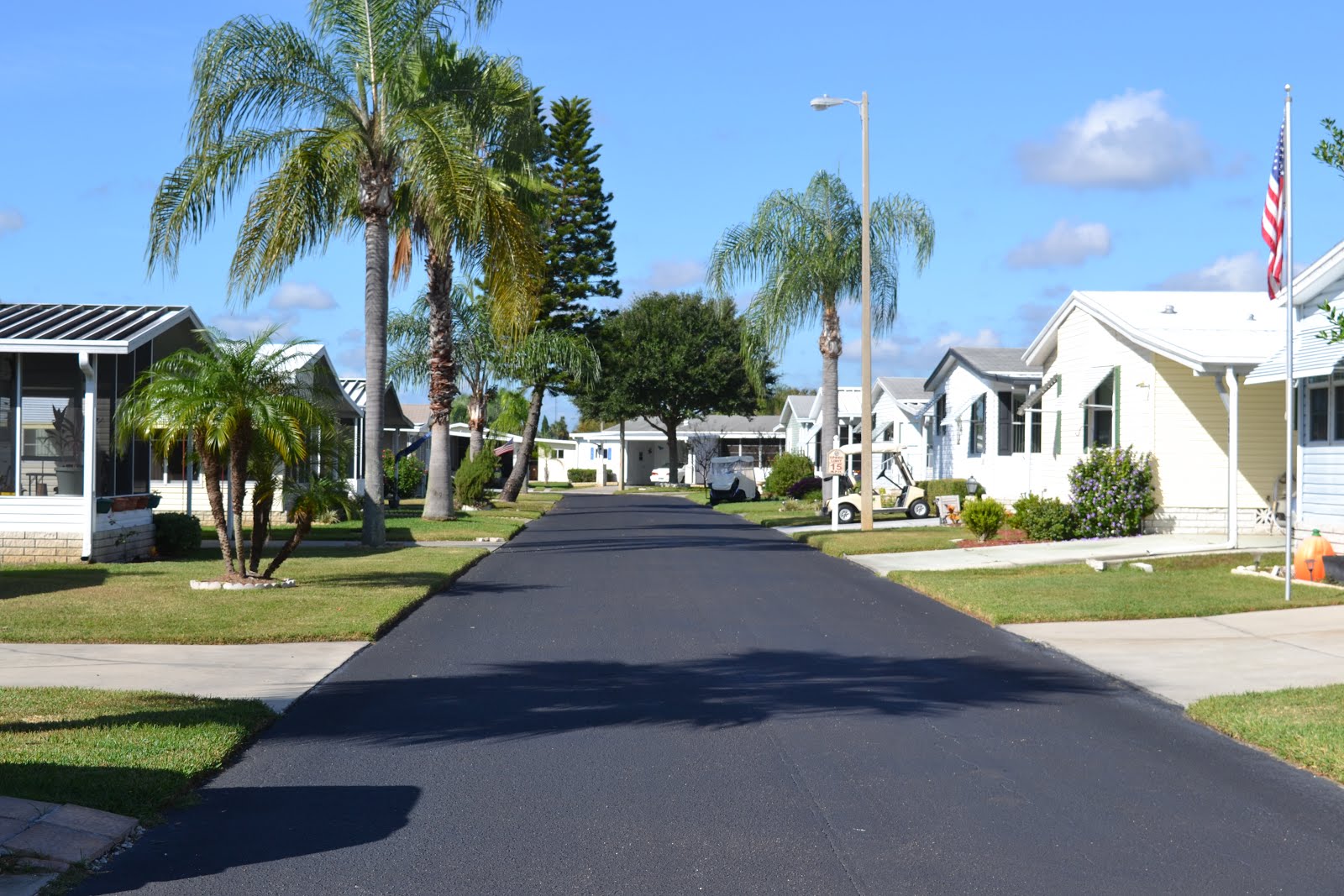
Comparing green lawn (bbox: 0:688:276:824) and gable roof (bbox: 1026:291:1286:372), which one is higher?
gable roof (bbox: 1026:291:1286:372)

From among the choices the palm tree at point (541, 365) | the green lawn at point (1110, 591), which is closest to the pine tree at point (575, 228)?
the palm tree at point (541, 365)

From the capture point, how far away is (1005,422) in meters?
33.3

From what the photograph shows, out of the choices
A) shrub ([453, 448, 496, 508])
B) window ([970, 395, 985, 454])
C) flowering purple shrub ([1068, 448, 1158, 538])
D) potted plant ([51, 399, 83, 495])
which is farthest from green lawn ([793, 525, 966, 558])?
shrub ([453, 448, 496, 508])

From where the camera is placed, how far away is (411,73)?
2336 cm

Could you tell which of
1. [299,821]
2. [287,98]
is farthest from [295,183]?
[299,821]

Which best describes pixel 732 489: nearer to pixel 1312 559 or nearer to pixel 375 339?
pixel 375 339

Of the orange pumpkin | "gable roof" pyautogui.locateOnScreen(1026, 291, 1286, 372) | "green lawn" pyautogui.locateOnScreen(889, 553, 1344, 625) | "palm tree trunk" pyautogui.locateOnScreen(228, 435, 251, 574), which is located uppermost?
"gable roof" pyautogui.locateOnScreen(1026, 291, 1286, 372)

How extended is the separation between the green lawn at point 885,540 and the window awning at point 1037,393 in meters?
3.15

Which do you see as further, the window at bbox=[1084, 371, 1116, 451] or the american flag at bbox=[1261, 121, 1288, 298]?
the window at bbox=[1084, 371, 1116, 451]

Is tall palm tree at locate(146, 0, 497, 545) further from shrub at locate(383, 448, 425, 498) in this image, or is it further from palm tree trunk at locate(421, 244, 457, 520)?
shrub at locate(383, 448, 425, 498)

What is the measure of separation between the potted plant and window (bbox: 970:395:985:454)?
73.1 ft

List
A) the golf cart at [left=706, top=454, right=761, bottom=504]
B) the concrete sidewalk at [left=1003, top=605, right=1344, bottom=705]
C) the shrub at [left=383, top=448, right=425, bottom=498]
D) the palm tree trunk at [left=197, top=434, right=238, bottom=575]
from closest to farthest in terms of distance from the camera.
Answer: the concrete sidewalk at [left=1003, top=605, right=1344, bottom=705], the palm tree trunk at [left=197, top=434, right=238, bottom=575], the shrub at [left=383, top=448, right=425, bottom=498], the golf cart at [left=706, top=454, right=761, bottom=504]

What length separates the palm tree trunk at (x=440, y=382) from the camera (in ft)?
108

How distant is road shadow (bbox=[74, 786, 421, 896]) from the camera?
5730 mm
